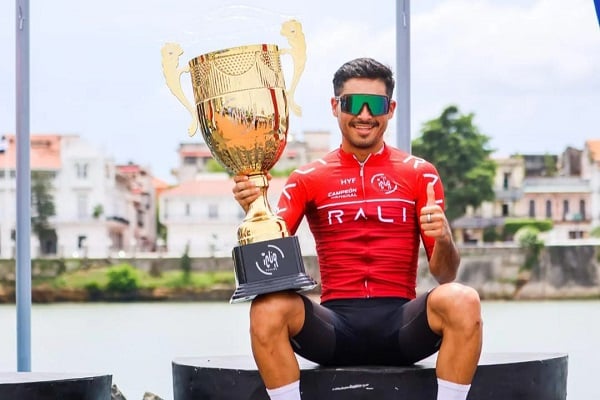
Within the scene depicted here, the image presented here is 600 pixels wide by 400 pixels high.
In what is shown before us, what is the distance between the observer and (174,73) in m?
2.83

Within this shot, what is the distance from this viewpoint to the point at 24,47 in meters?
3.67

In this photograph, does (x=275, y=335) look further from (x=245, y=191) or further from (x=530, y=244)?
(x=530, y=244)

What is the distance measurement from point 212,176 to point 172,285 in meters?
13.4

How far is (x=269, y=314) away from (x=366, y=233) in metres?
0.35

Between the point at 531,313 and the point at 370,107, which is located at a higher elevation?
the point at 370,107

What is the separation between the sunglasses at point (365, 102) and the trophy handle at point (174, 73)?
341mm

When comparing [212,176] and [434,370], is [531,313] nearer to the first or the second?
[212,176]

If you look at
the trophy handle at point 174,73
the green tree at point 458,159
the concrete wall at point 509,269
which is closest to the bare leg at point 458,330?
the trophy handle at point 174,73

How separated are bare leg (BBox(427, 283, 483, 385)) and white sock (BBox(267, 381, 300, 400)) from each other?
29cm

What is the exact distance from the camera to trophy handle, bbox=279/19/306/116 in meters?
2.82

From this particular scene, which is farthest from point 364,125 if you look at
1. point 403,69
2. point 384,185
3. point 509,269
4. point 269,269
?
point 509,269

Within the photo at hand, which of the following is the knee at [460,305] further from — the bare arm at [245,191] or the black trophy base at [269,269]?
the bare arm at [245,191]

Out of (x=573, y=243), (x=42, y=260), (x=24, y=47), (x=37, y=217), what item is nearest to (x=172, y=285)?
(x=42, y=260)

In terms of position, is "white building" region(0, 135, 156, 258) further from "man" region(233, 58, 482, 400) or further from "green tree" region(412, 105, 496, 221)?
"man" region(233, 58, 482, 400)
